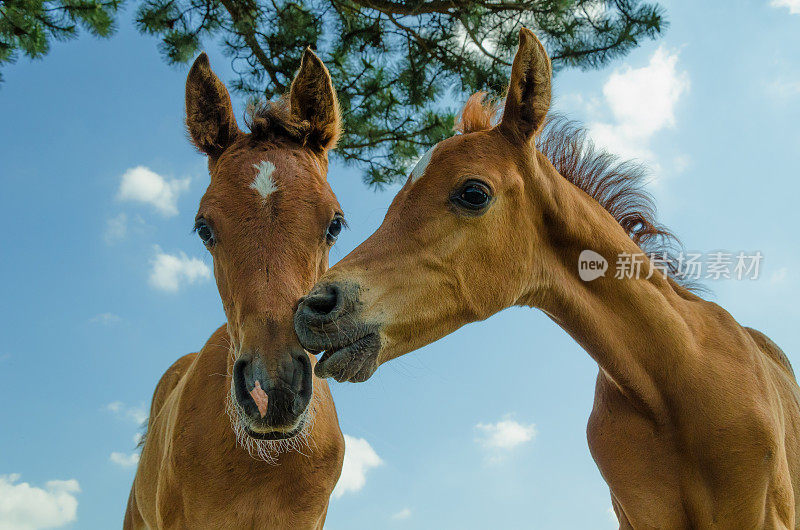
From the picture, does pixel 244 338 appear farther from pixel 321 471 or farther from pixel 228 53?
pixel 228 53

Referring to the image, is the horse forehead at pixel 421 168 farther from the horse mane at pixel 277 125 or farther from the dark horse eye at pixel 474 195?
the horse mane at pixel 277 125

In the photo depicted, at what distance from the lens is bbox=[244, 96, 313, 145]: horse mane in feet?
12.2

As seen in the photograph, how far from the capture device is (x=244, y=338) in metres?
2.71

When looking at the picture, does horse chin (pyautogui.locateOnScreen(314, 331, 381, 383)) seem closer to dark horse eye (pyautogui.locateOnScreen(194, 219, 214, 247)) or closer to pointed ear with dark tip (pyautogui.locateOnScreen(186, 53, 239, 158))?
dark horse eye (pyautogui.locateOnScreen(194, 219, 214, 247))

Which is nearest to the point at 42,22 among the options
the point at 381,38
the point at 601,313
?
the point at 381,38

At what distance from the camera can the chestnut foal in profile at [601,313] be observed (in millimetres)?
2771

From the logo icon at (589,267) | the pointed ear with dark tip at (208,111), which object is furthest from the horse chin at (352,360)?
the pointed ear with dark tip at (208,111)

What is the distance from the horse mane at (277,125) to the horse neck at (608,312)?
5.15 feet

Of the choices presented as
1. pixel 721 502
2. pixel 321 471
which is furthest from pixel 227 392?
pixel 721 502

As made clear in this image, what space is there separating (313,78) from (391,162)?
182 inches

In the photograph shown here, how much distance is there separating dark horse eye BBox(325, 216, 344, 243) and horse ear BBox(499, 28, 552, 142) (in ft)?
3.43

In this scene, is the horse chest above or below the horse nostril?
below

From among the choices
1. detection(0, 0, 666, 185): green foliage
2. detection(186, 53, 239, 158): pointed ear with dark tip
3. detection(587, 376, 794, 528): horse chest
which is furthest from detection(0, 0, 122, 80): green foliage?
detection(587, 376, 794, 528): horse chest

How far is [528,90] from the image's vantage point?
3088 mm
